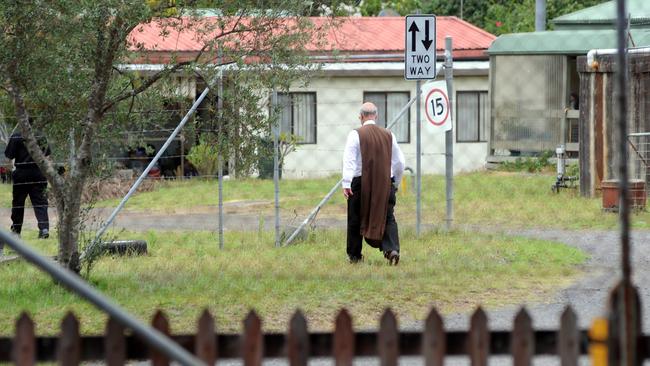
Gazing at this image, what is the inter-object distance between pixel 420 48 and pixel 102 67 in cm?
526

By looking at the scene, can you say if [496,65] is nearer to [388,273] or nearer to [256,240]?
[256,240]

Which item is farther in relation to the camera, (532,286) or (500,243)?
(500,243)

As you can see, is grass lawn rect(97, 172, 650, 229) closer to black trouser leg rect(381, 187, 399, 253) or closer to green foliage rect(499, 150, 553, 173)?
green foliage rect(499, 150, 553, 173)

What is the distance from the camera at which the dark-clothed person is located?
15906mm

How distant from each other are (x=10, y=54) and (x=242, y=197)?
1268 cm

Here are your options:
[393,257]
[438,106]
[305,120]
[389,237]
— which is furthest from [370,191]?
[305,120]

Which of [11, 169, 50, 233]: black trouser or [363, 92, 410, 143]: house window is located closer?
[11, 169, 50, 233]: black trouser

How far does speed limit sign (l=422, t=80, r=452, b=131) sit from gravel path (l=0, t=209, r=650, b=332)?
68.3 inches

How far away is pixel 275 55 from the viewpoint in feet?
35.7

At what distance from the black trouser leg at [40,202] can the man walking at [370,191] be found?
504cm

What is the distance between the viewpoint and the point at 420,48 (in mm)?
14656

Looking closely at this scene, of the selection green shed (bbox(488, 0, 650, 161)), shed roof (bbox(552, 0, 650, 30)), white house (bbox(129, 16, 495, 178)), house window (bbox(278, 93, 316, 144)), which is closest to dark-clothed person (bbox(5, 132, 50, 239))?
white house (bbox(129, 16, 495, 178))

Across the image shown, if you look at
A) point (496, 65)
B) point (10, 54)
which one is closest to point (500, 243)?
point (10, 54)

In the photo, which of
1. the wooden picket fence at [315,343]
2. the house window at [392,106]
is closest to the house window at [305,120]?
the house window at [392,106]
